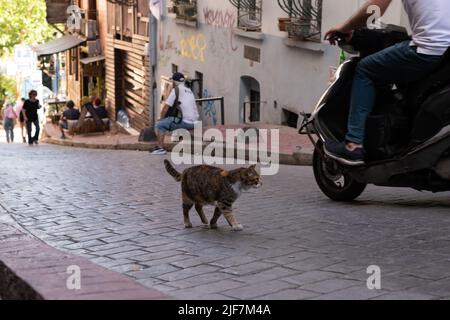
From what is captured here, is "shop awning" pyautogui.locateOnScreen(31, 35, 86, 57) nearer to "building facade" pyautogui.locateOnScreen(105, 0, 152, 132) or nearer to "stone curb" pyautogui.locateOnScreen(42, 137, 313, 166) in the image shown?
"building facade" pyautogui.locateOnScreen(105, 0, 152, 132)

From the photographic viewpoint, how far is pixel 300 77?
53.3 feet

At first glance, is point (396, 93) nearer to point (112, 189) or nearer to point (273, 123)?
point (112, 189)

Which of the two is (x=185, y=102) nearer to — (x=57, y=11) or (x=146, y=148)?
(x=146, y=148)

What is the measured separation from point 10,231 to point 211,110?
14.6 metres

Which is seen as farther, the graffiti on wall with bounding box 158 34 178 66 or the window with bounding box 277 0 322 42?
the graffiti on wall with bounding box 158 34 178 66

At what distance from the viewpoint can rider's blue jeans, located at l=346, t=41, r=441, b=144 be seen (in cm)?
636

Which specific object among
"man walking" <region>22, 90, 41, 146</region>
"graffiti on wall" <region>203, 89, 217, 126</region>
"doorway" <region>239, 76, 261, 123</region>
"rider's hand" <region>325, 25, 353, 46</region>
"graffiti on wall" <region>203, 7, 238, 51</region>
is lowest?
"man walking" <region>22, 90, 41, 146</region>

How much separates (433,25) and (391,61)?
412 millimetres

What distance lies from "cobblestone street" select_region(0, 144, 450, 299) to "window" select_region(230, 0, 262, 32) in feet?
28.0

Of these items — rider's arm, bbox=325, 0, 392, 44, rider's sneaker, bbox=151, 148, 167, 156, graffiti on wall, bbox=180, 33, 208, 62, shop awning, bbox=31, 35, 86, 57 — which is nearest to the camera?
rider's arm, bbox=325, 0, 392, 44

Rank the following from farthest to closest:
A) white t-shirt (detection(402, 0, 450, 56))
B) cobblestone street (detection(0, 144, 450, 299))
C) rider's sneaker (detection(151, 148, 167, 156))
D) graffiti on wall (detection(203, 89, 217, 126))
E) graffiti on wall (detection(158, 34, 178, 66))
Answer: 1. graffiti on wall (detection(158, 34, 178, 66))
2. graffiti on wall (detection(203, 89, 217, 126))
3. rider's sneaker (detection(151, 148, 167, 156))
4. white t-shirt (detection(402, 0, 450, 56))
5. cobblestone street (detection(0, 144, 450, 299))

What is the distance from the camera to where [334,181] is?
773 cm

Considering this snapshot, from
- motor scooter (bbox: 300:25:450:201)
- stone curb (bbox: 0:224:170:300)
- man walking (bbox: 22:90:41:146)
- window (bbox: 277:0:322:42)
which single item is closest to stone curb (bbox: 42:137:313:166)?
man walking (bbox: 22:90:41:146)

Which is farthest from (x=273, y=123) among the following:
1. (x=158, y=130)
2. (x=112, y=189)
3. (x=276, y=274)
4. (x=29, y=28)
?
(x=29, y=28)
